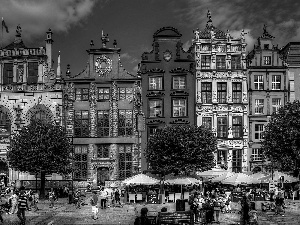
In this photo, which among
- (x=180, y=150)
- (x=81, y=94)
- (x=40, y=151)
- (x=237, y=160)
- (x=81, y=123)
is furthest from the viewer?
(x=81, y=94)

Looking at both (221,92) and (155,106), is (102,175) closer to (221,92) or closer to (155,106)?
(155,106)

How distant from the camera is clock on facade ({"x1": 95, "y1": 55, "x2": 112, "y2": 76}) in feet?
191

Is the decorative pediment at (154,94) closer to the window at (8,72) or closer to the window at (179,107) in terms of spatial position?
the window at (179,107)

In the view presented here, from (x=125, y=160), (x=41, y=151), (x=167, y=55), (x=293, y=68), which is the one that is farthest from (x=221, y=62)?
(x=41, y=151)

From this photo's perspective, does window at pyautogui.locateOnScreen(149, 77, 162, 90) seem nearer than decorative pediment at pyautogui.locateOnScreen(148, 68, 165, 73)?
No

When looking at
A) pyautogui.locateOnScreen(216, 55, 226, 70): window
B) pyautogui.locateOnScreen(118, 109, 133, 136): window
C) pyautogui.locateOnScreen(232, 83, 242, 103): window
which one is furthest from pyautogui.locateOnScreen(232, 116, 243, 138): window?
pyautogui.locateOnScreen(118, 109, 133, 136): window

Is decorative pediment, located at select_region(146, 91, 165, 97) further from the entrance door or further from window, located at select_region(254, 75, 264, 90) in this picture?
window, located at select_region(254, 75, 264, 90)

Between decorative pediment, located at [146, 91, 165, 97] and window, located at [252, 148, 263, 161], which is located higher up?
decorative pediment, located at [146, 91, 165, 97]

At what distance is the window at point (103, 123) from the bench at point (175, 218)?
3666cm

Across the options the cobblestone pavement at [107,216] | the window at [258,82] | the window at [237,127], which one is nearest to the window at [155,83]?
the window at [237,127]

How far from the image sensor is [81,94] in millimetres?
57844

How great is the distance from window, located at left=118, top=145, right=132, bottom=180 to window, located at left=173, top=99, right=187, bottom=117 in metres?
6.46

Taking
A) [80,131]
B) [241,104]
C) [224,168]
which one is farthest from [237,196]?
[80,131]

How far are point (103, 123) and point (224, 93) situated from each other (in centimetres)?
1403
